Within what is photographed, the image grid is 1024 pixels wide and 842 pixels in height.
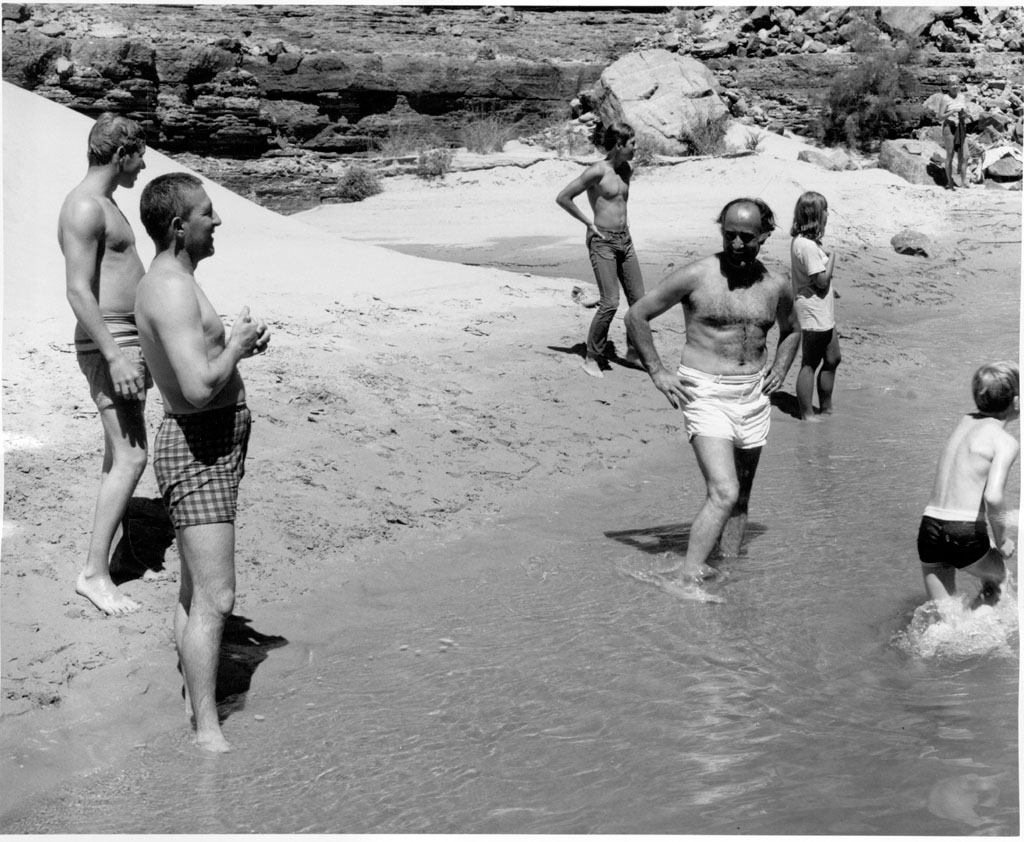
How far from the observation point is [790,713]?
4145 millimetres

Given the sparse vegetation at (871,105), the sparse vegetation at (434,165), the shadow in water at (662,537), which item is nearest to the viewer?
the shadow in water at (662,537)

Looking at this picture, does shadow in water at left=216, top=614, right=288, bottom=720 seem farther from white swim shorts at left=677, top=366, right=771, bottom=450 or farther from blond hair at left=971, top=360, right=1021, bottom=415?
blond hair at left=971, top=360, right=1021, bottom=415

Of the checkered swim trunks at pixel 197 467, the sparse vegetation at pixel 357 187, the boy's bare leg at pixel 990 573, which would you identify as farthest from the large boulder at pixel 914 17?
the checkered swim trunks at pixel 197 467

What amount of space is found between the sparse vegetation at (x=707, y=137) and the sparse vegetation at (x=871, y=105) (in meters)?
3.01

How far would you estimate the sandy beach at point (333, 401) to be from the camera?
4453 mm

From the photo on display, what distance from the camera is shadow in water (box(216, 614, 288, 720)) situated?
4219 mm

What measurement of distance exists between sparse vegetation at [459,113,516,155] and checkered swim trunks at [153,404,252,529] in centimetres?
1713

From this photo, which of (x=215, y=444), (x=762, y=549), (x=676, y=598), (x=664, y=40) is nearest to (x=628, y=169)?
(x=762, y=549)

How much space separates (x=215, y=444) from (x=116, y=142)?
130 centimetres

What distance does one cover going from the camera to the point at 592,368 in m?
8.23

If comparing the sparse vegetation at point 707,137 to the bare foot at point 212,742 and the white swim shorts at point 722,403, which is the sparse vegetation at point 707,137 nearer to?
the white swim shorts at point 722,403

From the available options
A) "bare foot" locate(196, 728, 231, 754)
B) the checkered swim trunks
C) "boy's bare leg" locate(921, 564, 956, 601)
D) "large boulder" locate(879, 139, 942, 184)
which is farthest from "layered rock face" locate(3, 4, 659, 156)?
"boy's bare leg" locate(921, 564, 956, 601)

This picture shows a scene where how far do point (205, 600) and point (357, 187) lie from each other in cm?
1535

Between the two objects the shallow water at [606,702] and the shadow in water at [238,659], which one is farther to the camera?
the shadow in water at [238,659]
